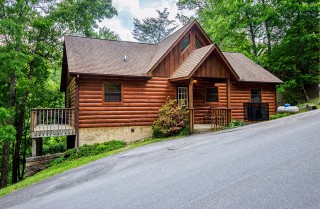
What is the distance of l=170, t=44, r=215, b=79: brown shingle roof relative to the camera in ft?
41.6

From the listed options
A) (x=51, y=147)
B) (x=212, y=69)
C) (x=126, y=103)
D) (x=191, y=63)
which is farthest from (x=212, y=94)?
(x=51, y=147)

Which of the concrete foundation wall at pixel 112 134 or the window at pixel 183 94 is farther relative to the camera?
the window at pixel 183 94

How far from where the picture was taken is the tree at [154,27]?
4103 centimetres

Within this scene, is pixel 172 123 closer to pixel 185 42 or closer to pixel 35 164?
pixel 185 42

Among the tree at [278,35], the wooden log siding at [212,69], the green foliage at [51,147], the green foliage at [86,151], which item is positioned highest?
the tree at [278,35]

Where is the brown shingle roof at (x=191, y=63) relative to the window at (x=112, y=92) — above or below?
above

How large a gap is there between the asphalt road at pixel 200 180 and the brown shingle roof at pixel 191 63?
5.53 meters

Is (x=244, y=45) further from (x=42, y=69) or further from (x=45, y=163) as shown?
(x=45, y=163)

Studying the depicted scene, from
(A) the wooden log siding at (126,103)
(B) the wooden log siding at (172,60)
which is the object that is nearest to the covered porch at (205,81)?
(B) the wooden log siding at (172,60)

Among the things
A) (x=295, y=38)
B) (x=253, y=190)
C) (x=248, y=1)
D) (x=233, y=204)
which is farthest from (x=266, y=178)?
(x=248, y=1)

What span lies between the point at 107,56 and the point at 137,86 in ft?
9.68

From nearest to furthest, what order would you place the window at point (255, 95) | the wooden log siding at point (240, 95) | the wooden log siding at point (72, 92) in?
the wooden log siding at point (72, 92) → the wooden log siding at point (240, 95) → the window at point (255, 95)

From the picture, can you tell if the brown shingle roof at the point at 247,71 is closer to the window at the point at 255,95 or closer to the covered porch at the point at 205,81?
the window at the point at 255,95

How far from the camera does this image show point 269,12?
2220 centimetres
